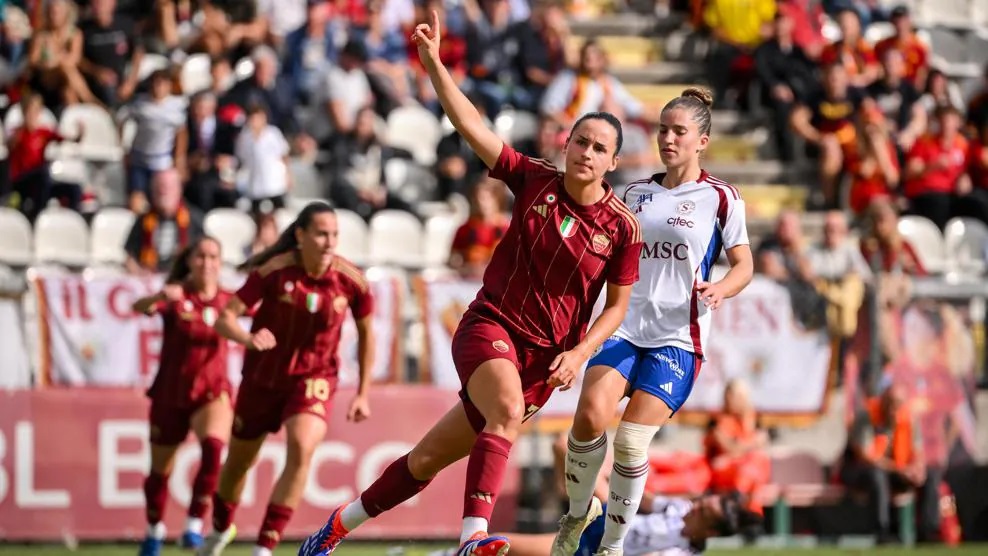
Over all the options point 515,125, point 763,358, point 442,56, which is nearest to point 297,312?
point 763,358

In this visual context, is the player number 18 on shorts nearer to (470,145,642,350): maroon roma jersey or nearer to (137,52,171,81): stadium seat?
(470,145,642,350): maroon roma jersey

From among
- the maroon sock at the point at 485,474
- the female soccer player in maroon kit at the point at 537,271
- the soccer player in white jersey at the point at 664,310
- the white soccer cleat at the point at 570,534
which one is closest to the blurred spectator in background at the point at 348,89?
the soccer player in white jersey at the point at 664,310

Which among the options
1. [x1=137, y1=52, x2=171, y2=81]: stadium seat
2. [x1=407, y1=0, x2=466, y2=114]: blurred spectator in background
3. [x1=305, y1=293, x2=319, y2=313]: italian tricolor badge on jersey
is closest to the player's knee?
[x1=305, y1=293, x2=319, y2=313]: italian tricolor badge on jersey

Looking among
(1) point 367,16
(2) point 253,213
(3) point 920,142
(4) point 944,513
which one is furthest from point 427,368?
(3) point 920,142

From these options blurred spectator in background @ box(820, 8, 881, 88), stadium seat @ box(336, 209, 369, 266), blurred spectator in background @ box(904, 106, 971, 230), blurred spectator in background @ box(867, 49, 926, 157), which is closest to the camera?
stadium seat @ box(336, 209, 369, 266)

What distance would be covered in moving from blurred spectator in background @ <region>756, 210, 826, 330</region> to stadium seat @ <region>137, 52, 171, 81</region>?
6687 millimetres

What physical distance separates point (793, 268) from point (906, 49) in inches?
239

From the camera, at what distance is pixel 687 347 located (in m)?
A: 8.80

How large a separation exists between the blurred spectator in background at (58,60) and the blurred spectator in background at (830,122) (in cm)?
808

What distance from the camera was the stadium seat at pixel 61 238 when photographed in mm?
15352

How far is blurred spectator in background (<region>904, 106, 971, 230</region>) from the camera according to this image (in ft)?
59.7

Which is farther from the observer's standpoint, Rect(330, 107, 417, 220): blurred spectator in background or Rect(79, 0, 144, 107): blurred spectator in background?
Rect(79, 0, 144, 107): blurred spectator in background

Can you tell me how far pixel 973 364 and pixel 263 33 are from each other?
8310 millimetres

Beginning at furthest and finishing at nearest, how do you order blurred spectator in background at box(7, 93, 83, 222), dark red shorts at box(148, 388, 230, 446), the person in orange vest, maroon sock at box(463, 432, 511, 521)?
blurred spectator in background at box(7, 93, 83, 222)
the person in orange vest
dark red shorts at box(148, 388, 230, 446)
maroon sock at box(463, 432, 511, 521)
